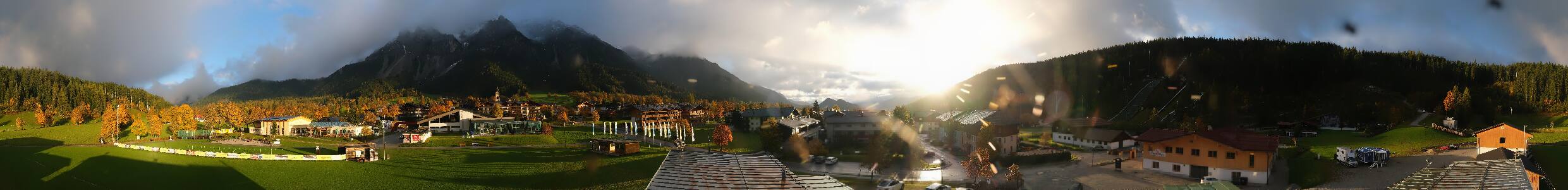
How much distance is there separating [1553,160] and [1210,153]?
474 inches

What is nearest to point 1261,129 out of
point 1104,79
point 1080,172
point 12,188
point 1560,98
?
point 1560,98

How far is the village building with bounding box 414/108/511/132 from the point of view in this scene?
39531 mm

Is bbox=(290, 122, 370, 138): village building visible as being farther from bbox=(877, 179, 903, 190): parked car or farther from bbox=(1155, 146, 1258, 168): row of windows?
bbox=(1155, 146, 1258, 168): row of windows

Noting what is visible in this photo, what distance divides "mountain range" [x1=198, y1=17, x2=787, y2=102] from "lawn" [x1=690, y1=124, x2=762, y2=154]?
118 ft

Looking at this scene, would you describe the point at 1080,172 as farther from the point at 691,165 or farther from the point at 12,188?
the point at 12,188

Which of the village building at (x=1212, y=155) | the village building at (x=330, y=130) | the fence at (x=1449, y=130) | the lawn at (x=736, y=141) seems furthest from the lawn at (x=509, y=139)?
the fence at (x=1449, y=130)

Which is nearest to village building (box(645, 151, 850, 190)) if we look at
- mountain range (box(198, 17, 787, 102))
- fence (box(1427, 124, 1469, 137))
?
fence (box(1427, 124, 1469, 137))

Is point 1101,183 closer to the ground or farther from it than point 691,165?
closer to the ground

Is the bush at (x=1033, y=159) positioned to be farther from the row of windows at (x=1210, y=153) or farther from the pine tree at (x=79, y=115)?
the pine tree at (x=79, y=115)

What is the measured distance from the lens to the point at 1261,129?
47.6m

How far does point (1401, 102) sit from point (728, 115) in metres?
54.3

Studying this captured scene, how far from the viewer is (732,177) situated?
47.2 ft

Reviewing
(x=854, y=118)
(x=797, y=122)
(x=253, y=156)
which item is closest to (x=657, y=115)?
(x=797, y=122)

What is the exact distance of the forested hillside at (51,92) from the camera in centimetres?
3678
